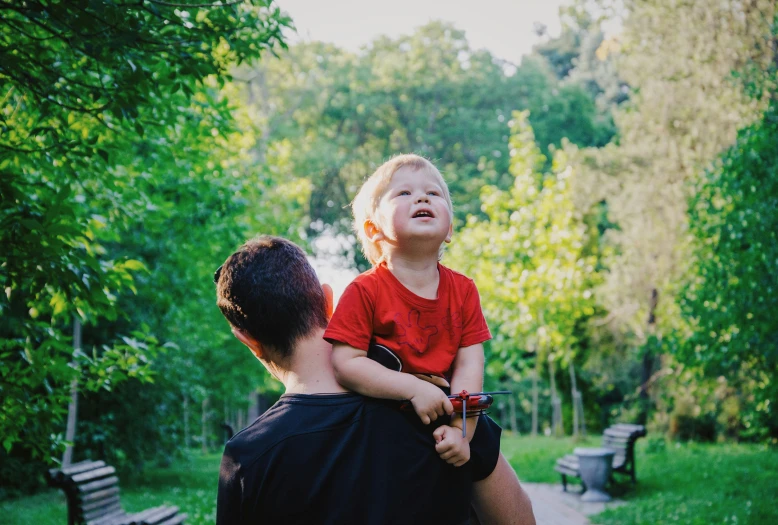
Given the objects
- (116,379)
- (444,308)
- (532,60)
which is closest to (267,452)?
(444,308)

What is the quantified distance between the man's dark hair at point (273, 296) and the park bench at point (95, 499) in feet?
19.0

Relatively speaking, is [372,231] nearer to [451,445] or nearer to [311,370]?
[311,370]

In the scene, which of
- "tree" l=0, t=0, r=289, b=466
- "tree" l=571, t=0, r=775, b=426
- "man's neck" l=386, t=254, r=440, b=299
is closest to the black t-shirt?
"man's neck" l=386, t=254, r=440, b=299

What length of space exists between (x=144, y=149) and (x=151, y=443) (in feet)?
21.0

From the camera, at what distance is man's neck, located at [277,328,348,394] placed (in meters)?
2.49

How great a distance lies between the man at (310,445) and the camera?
7.55 ft

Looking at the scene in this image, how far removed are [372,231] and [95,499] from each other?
6461 mm

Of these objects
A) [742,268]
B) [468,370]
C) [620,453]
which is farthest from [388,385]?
[620,453]

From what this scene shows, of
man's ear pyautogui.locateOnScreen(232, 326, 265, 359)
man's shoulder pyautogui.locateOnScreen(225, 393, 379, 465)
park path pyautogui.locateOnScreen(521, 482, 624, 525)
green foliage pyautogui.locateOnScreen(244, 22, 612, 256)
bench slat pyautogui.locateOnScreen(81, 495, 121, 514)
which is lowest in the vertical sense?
park path pyautogui.locateOnScreen(521, 482, 624, 525)

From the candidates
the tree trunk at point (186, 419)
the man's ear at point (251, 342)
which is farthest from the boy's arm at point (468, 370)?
the tree trunk at point (186, 419)

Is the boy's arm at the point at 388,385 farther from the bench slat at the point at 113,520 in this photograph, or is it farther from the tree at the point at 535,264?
the tree at the point at 535,264

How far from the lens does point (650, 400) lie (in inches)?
943

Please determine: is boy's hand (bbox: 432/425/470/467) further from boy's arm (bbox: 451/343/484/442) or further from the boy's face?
the boy's face

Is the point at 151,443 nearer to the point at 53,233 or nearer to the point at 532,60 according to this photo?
the point at 53,233
